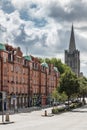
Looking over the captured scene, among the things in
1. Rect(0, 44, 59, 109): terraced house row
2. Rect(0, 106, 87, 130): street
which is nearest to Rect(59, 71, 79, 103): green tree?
Rect(0, 44, 59, 109): terraced house row

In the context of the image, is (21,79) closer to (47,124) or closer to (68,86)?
(68,86)

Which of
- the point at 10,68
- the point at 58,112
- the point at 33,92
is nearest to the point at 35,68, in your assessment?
the point at 33,92

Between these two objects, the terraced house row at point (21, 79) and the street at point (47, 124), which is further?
the terraced house row at point (21, 79)

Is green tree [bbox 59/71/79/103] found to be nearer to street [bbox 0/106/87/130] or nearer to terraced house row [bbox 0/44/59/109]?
terraced house row [bbox 0/44/59/109]

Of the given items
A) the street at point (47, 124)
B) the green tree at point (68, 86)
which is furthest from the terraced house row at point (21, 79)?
the street at point (47, 124)

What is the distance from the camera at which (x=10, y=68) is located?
106062 mm

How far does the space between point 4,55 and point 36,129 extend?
54398 millimetres

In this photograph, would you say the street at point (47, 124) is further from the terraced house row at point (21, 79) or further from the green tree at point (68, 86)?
the green tree at point (68, 86)

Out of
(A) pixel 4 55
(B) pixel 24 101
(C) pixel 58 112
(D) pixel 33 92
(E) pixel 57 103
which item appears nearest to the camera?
(C) pixel 58 112

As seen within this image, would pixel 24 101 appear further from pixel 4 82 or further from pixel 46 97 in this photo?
pixel 46 97

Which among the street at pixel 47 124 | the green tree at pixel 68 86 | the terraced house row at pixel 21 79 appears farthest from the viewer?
the green tree at pixel 68 86

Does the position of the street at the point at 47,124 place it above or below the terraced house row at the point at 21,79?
below

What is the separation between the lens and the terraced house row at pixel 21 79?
103 metres

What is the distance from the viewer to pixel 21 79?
11631 cm
